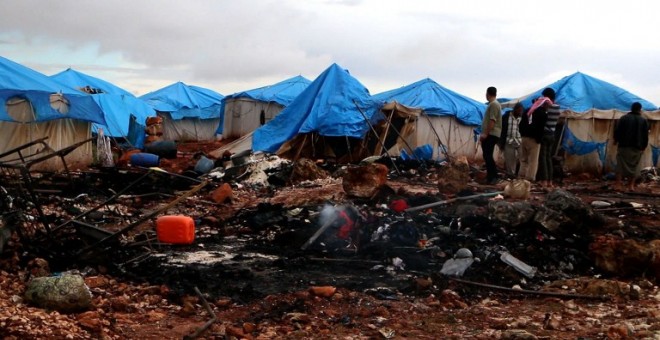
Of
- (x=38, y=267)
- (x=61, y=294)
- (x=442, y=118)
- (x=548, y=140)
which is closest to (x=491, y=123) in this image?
(x=548, y=140)

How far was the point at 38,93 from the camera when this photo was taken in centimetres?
1535

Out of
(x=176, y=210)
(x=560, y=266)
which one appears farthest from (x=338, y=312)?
(x=176, y=210)

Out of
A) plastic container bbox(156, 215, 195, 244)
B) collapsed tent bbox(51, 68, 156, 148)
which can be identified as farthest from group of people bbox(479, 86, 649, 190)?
collapsed tent bbox(51, 68, 156, 148)

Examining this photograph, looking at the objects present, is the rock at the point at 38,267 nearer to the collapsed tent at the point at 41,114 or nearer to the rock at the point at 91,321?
the rock at the point at 91,321

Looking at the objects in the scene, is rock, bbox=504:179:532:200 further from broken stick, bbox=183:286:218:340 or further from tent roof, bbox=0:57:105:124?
tent roof, bbox=0:57:105:124

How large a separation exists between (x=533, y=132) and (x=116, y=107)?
1903 cm

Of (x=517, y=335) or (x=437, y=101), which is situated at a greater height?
(x=437, y=101)

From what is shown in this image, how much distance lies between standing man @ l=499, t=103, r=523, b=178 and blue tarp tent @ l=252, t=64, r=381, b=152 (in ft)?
17.0

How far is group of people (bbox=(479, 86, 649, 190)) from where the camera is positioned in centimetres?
1104

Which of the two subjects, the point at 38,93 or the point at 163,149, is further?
the point at 163,149

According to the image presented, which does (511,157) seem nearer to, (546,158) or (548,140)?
(546,158)

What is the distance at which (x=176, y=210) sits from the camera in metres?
10.0

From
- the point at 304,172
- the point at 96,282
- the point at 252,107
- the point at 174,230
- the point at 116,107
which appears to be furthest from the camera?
the point at 252,107

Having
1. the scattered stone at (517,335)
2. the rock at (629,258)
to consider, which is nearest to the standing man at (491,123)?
the rock at (629,258)
